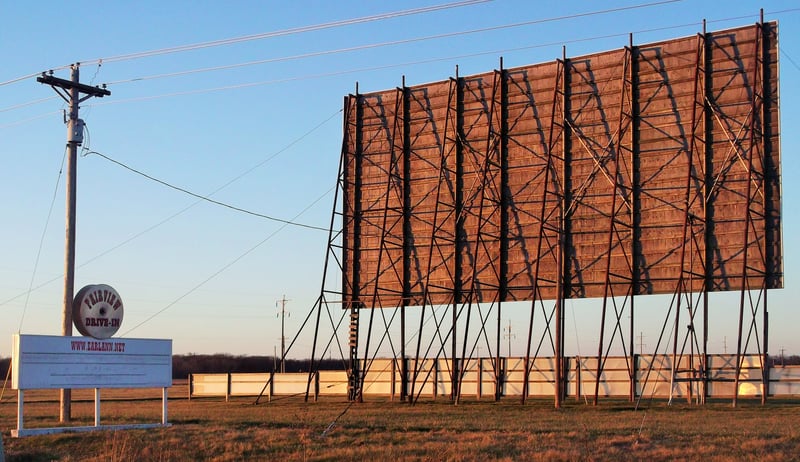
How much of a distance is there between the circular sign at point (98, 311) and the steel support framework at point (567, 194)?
1709cm

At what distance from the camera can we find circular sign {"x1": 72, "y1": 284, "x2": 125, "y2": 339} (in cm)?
2561

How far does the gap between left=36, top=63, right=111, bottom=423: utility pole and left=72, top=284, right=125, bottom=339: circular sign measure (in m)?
2.82

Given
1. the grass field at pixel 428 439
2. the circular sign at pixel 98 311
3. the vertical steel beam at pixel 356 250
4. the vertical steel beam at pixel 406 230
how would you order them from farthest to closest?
the vertical steel beam at pixel 356 250 → the vertical steel beam at pixel 406 230 → the circular sign at pixel 98 311 → the grass field at pixel 428 439

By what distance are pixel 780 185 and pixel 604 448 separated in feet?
71.1

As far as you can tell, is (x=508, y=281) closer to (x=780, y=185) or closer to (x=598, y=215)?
(x=598, y=215)

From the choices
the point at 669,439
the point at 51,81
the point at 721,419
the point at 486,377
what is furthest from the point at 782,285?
the point at 51,81

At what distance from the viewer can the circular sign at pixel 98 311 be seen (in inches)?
1008

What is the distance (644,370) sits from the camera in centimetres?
4319

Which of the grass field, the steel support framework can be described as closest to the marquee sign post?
the grass field

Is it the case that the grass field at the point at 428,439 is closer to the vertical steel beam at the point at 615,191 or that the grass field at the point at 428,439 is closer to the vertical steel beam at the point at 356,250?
the vertical steel beam at the point at 615,191

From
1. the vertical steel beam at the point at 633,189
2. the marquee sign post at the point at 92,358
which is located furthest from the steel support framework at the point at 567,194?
the marquee sign post at the point at 92,358

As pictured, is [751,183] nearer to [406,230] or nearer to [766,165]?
[766,165]

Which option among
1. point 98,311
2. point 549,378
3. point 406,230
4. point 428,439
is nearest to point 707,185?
point 549,378

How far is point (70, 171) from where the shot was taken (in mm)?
29641
